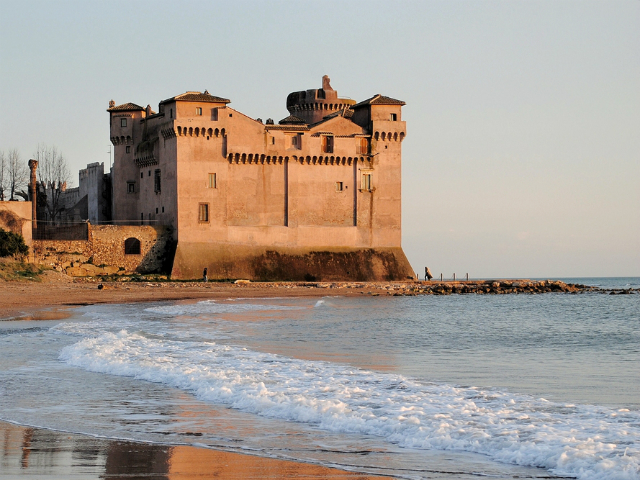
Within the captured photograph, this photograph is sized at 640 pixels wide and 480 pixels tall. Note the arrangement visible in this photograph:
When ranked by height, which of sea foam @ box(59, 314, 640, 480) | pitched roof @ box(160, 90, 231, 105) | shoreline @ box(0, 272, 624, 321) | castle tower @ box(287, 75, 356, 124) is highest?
castle tower @ box(287, 75, 356, 124)

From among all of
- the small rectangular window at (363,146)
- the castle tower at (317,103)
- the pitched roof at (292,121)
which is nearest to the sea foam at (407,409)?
the small rectangular window at (363,146)

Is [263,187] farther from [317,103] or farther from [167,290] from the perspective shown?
[317,103]

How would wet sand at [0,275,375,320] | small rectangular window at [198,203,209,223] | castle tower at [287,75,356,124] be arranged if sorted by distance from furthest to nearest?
castle tower at [287,75,356,124], small rectangular window at [198,203,209,223], wet sand at [0,275,375,320]

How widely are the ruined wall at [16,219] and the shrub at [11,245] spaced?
0.94 meters

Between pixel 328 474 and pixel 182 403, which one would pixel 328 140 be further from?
pixel 328 474

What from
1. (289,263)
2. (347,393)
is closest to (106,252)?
(289,263)

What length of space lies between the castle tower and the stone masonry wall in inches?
738

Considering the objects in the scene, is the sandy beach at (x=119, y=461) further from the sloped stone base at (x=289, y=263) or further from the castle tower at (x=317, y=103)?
the castle tower at (x=317, y=103)

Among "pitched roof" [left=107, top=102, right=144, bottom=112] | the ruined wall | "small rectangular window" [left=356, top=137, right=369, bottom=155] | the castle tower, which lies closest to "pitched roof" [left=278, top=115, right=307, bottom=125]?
the castle tower

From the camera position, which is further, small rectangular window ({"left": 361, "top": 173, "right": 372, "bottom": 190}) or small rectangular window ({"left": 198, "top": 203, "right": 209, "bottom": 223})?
small rectangular window ({"left": 361, "top": 173, "right": 372, "bottom": 190})

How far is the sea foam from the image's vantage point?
8.14 metres

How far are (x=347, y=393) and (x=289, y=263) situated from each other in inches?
1520

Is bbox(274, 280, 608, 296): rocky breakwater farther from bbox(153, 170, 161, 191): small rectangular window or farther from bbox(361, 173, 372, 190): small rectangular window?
bbox(153, 170, 161, 191): small rectangular window

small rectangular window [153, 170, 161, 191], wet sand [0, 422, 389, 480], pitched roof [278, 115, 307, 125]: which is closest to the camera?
wet sand [0, 422, 389, 480]
